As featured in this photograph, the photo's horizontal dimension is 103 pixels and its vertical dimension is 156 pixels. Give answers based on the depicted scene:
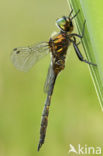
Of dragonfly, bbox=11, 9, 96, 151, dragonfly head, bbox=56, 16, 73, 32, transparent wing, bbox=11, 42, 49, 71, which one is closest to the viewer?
dragonfly head, bbox=56, 16, 73, 32

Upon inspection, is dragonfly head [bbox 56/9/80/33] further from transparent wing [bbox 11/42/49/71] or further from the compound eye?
transparent wing [bbox 11/42/49/71]

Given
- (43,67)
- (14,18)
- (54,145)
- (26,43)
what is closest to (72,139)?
(54,145)

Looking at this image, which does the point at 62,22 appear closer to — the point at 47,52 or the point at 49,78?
the point at 47,52

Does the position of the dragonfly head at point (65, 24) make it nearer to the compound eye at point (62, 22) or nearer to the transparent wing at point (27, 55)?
the compound eye at point (62, 22)

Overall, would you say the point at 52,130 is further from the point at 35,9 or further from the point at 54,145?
the point at 35,9

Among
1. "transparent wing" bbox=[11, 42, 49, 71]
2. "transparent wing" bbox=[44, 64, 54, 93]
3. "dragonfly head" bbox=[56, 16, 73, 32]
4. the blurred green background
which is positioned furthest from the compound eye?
the blurred green background

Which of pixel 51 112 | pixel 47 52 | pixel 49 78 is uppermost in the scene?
pixel 47 52

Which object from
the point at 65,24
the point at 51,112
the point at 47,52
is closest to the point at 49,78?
the point at 47,52

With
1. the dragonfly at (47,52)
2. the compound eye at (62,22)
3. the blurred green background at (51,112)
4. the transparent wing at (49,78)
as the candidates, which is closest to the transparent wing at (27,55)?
the dragonfly at (47,52)
